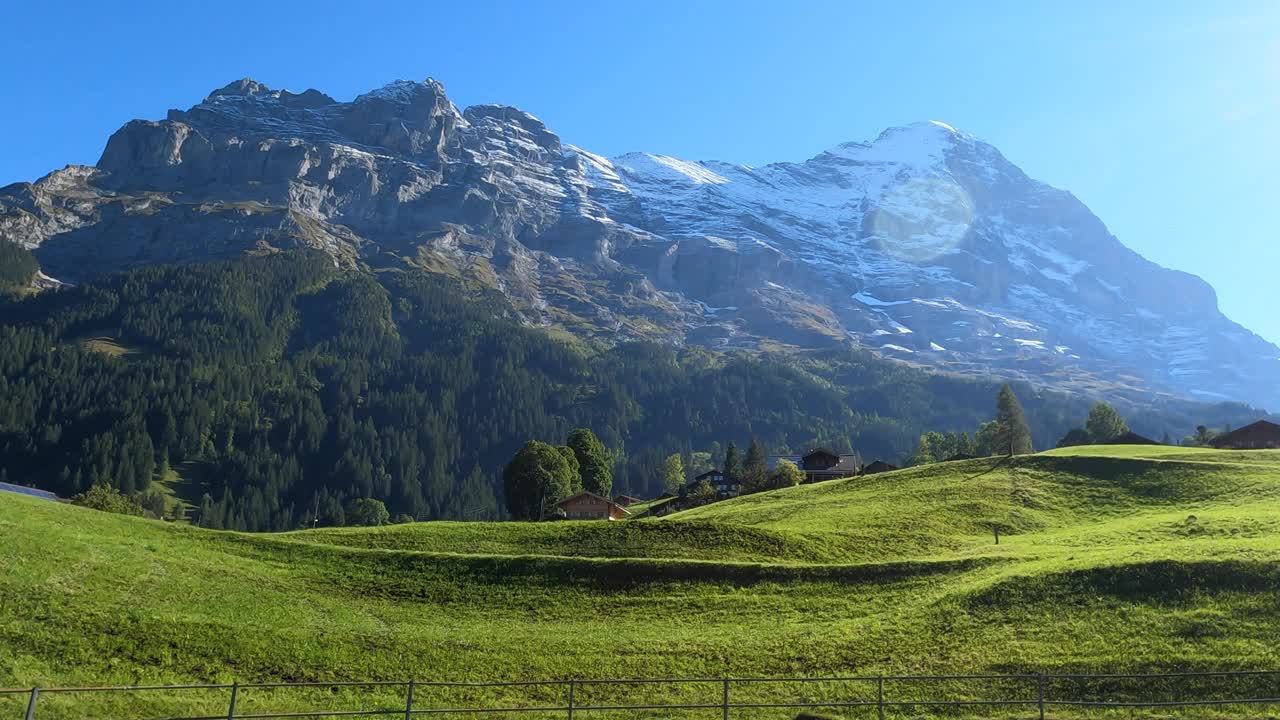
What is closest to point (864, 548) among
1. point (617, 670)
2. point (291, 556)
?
point (617, 670)

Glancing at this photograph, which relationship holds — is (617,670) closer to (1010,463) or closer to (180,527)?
(180,527)

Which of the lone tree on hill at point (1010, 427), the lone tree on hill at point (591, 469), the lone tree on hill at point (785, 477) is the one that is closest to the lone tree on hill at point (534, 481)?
the lone tree on hill at point (591, 469)

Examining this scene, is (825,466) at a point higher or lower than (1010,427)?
lower

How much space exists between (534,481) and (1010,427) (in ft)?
223

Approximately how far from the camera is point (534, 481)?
122750mm

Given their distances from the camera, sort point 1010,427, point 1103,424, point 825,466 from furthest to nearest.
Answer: point 1103,424 < point 825,466 < point 1010,427

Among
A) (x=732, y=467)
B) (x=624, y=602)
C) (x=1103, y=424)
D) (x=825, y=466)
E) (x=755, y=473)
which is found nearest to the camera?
(x=624, y=602)

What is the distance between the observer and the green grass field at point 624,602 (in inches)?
1668

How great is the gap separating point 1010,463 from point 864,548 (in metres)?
42.5

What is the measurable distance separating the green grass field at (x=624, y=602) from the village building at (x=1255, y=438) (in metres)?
64.2

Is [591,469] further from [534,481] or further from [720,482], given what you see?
[720,482]

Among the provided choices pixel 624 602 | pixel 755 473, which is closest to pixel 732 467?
pixel 755 473

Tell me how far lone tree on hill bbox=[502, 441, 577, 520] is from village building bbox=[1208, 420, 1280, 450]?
336 ft

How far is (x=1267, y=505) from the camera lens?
72688 mm
